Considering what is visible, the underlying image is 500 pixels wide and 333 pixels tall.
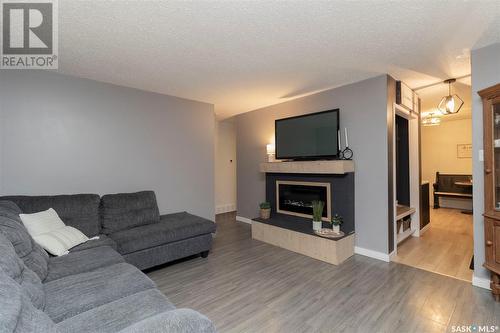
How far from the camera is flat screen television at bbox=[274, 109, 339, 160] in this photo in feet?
11.2

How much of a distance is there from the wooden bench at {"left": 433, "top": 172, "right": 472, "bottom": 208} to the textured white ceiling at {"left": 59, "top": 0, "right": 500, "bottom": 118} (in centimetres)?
451

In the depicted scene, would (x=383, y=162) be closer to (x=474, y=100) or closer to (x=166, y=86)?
(x=474, y=100)

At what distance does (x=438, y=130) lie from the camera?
22.2ft

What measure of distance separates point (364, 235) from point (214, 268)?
2073 mm

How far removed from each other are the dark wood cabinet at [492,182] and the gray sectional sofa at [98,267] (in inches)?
102

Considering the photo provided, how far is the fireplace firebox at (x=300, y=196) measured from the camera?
355 centimetres

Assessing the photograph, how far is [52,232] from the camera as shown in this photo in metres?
2.20

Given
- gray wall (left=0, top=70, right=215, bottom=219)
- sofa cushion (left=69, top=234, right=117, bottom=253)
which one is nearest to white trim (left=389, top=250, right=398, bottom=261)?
gray wall (left=0, top=70, right=215, bottom=219)

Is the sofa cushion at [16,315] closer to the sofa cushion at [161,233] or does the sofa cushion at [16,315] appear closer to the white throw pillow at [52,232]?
the white throw pillow at [52,232]

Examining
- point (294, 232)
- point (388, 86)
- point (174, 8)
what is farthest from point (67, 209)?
point (388, 86)

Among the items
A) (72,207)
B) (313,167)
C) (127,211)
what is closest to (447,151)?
(313,167)

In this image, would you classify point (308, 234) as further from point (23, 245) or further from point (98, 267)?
point (23, 245)

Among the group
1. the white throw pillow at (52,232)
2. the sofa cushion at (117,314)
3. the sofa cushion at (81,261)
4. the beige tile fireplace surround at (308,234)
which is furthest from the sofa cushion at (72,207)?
the beige tile fireplace surround at (308,234)

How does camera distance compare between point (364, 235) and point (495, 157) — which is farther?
point (364, 235)
